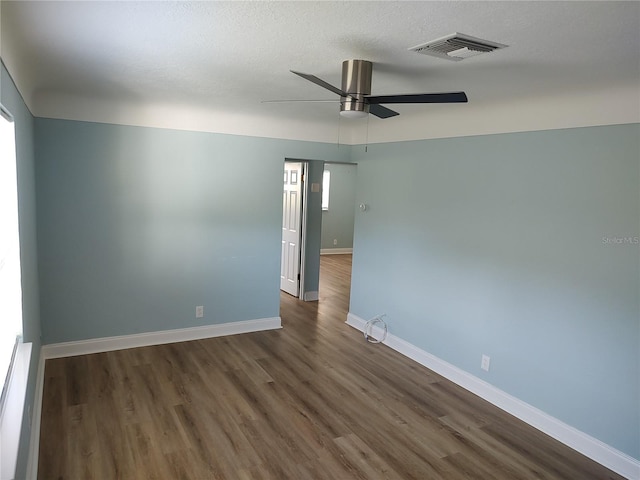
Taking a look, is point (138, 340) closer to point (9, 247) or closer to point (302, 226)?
point (9, 247)

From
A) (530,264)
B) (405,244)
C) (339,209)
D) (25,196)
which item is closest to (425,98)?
(530,264)

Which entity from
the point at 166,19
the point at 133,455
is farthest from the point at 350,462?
the point at 166,19

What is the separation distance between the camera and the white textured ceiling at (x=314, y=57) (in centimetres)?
171

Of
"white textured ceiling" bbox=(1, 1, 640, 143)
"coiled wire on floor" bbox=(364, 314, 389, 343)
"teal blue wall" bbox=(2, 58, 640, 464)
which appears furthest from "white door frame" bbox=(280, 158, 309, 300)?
"white textured ceiling" bbox=(1, 1, 640, 143)

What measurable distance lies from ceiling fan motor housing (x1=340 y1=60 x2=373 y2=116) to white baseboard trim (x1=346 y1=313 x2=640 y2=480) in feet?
8.36

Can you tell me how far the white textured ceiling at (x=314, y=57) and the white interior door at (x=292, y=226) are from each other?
2.08 metres

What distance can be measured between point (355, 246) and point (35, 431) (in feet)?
11.5

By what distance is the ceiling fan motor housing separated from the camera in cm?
234

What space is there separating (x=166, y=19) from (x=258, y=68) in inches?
31.3

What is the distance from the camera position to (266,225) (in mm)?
4762

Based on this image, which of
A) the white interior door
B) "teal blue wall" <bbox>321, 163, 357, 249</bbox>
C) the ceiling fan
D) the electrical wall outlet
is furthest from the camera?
"teal blue wall" <bbox>321, 163, 357, 249</bbox>

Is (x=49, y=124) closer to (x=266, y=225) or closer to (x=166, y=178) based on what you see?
(x=166, y=178)

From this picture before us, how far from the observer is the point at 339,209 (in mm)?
10016

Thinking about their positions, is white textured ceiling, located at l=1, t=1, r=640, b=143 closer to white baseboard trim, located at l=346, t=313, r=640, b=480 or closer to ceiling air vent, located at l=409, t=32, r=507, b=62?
ceiling air vent, located at l=409, t=32, r=507, b=62
